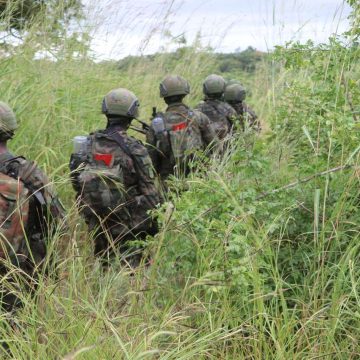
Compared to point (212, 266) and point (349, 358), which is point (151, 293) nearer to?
point (212, 266)

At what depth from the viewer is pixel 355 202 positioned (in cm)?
341

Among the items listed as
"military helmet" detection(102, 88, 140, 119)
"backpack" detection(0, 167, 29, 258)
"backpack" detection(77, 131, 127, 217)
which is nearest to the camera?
"backpack" detection(0, 167, 29, 258)

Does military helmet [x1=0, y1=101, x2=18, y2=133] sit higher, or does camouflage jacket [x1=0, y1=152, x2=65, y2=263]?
military helmet [x1=0, y1=101, x2=18, y2=133]

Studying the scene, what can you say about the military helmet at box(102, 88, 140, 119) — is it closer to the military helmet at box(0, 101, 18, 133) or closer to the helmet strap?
the military helmet at box(0, 101, 18, 133)

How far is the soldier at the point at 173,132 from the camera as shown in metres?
6.07

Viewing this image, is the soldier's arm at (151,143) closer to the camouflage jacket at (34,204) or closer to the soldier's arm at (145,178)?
the soldier's arm at (145,178)

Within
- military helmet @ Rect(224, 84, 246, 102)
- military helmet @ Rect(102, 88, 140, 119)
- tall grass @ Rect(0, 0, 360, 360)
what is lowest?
tall grass @ Rect(0, 0, 360, 360)

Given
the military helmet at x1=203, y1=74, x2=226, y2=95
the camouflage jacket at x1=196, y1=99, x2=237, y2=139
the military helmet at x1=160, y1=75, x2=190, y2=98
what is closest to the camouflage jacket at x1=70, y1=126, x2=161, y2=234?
the military helmet at x1=160, y1=75, x2=190, y2=98

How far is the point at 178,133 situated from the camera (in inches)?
242

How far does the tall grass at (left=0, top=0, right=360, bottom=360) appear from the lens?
8.54ft

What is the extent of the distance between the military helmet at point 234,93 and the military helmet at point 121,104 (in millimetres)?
4458

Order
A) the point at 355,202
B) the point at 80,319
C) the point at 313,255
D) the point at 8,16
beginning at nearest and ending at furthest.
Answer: the point at 80,319 → the point at 313,255 → the point at 355,202 → the point at 8,16

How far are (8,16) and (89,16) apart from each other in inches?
44.0

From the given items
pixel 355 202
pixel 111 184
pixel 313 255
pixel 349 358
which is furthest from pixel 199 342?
pixel 111 184
